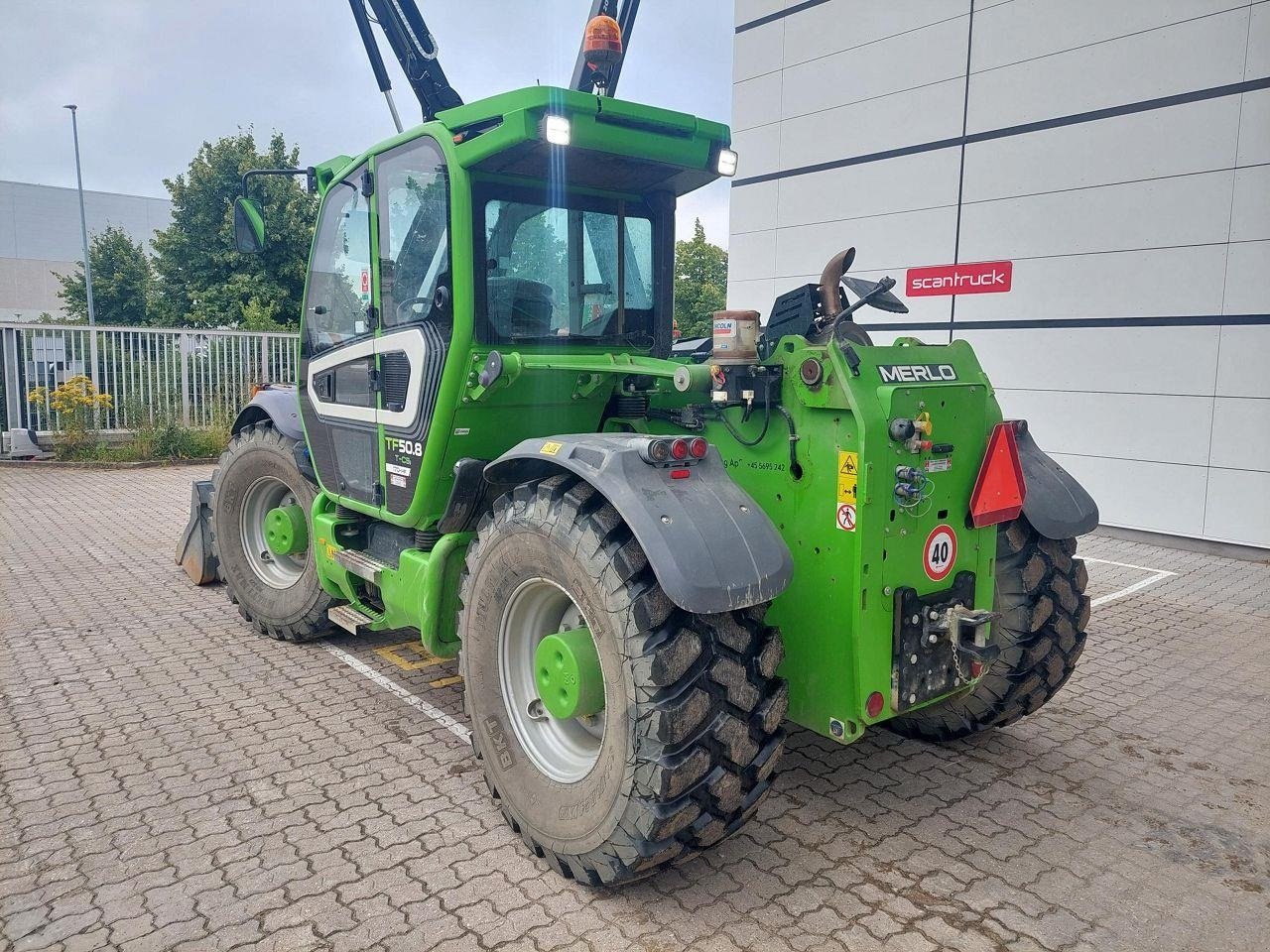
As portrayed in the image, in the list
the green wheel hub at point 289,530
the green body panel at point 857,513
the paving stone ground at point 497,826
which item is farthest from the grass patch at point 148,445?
the green body panel at point 857,513

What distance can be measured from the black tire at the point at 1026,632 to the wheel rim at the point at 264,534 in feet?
12.8

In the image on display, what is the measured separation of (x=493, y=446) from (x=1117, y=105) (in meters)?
8.40

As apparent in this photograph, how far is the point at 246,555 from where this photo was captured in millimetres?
5750

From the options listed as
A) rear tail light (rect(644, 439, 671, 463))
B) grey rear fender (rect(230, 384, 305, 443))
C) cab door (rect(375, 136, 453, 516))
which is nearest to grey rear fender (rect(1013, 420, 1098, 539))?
rear tail light (rect(644, 439, 671, 463))

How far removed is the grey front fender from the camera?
8.63 ft

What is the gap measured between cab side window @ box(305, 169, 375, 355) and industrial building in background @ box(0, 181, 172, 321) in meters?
58.8

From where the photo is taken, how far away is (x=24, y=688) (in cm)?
464

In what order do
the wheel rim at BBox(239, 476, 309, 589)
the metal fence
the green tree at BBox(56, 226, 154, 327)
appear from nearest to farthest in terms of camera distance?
the wheel rim at BBox(239, 476, 309, 589) < the metal fence < the green tree at BBox(56, 226, 154, 327)

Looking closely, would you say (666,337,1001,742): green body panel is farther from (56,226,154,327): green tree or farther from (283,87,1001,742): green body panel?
(56,226,154,327): green tree

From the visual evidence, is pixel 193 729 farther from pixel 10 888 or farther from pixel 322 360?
pixel 322 360

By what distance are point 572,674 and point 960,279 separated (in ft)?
29.9

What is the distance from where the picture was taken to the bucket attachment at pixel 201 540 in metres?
6.63

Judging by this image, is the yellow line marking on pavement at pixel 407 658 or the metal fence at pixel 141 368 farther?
the metal fence at pixel 141 368

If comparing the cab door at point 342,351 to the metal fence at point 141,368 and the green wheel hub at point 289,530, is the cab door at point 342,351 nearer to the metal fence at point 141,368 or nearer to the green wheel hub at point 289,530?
the green wheel hub at point 289,530
